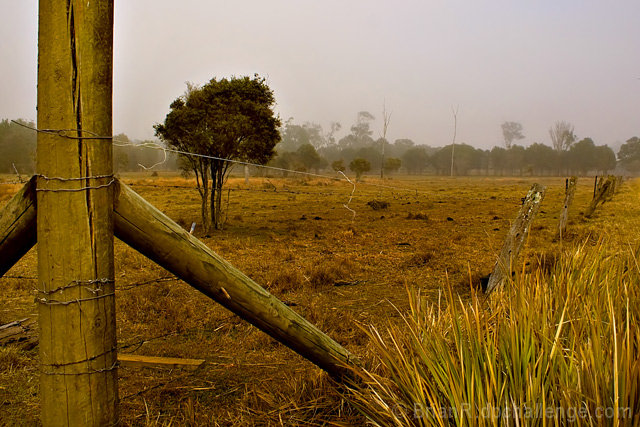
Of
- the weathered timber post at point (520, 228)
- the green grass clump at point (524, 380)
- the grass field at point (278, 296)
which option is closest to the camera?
the green grass clump at point (524, 380)

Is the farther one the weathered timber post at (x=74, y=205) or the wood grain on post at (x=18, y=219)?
the wood grain on post at (x=18, y=219)

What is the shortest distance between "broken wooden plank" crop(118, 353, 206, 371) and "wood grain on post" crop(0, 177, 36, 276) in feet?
7.17

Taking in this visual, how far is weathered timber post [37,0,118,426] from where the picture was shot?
167 centimetres

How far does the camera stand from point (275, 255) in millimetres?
8859

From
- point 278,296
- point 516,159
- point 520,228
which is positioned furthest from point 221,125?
point 516,159

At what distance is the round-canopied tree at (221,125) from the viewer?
36.1 ft

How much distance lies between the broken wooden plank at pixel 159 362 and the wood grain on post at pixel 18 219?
2186 mm

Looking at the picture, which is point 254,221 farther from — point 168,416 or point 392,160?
point 392,160

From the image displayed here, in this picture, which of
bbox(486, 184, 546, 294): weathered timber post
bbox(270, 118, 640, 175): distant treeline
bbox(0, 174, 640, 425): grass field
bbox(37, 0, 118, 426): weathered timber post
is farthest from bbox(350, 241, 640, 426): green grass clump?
bbox(270, 118, 640, 175): distant treeline

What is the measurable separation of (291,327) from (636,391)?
1.55 meters

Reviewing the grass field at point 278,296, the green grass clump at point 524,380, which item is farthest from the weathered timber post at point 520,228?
the green grass clump at point 524,380

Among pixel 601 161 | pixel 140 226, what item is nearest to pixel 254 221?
pixel 140 226

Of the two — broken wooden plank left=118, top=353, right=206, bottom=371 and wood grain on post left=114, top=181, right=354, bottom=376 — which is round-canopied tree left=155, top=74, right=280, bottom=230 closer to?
broken wooden plank left=118, top=353, right=206, bottom=371

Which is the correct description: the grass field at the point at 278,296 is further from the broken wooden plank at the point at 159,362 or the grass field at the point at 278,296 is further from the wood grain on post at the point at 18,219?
the wood grain on post at the point at 18,219
